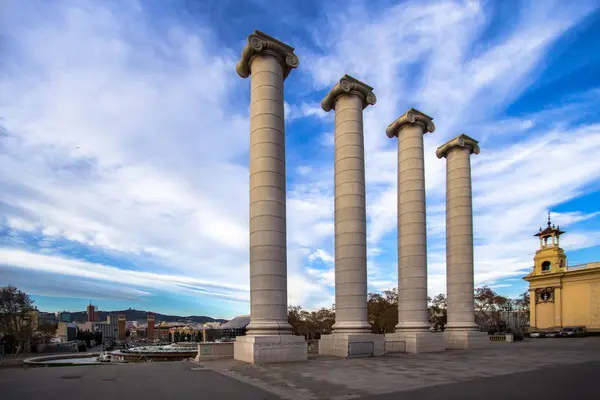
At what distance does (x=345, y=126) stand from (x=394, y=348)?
2109 centimetres

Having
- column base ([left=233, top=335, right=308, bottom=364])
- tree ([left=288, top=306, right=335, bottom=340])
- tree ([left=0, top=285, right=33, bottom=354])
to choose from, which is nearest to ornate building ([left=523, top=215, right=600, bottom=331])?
tree ([left=288, top=306, right=335, bottom=340])

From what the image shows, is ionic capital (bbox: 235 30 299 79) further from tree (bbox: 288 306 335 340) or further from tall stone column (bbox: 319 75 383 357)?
tree (bbox: 288 306 335 340)

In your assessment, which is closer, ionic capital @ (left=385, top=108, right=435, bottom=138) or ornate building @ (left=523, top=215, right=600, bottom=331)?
ionic capital @ (left=385, top=108, right=435, bottom=138)

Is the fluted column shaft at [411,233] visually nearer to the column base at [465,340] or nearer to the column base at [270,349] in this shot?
the column base at [465,340]

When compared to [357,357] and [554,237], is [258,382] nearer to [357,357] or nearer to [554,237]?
[357,357]

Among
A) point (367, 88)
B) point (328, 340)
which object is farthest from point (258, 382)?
point (367, 88)

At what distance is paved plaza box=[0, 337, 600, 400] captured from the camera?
56.2 feet

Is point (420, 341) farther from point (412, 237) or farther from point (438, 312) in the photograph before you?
point (438, 312)

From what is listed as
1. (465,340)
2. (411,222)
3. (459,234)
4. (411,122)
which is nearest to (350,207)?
(411,222)

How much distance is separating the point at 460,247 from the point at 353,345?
22044mm

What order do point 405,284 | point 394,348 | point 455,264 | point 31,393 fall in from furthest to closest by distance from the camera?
point 455,264 → point 405,284 → point 394,348 → point 31,393

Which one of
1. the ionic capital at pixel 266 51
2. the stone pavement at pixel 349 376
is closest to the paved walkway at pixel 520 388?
the stone pavement at pixel 349 376

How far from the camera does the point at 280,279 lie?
33.9m

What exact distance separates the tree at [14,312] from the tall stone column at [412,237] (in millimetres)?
74409
